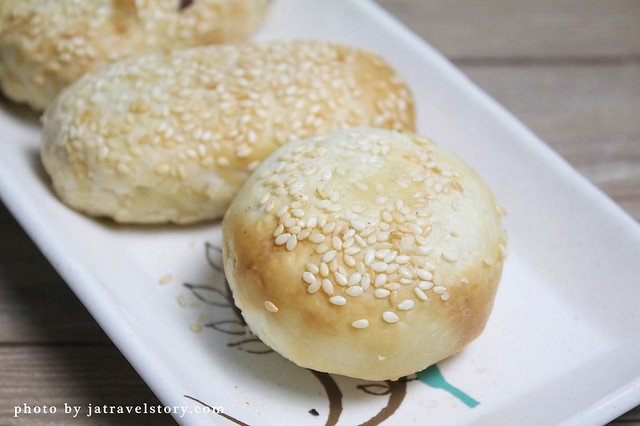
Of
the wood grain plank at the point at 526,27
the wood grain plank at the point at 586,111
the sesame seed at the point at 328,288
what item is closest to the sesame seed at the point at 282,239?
the sesame seed at the point at 328,288

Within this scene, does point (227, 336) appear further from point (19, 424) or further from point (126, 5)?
point (126, 5)

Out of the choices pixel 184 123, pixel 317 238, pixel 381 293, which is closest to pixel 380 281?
pixel 381 293

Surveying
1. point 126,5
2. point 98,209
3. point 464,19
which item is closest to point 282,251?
point 98,209

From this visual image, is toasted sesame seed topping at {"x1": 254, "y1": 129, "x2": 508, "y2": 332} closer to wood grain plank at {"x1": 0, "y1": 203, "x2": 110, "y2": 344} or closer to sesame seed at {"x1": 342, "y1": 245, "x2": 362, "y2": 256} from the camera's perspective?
sesame seed at {"x1": 342, "y1": 245, "x2": 362, "y2": 256}

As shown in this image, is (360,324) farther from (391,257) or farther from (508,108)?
(508,108)

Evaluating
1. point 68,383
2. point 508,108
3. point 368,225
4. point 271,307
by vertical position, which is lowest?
point 68,383

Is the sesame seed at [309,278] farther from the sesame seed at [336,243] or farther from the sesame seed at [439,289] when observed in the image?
the sesame seed at [439,289]

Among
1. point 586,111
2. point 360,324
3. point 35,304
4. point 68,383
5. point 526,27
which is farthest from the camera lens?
point 526,27

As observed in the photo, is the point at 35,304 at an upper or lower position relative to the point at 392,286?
lower
